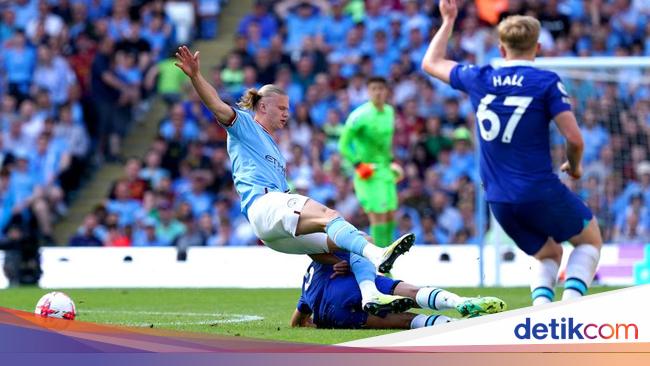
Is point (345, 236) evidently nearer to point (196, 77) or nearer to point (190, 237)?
point (196, 77)

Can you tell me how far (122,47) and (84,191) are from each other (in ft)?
8.55

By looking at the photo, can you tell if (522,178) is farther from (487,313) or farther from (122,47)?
(122,47)

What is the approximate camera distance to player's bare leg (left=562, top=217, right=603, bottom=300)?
9.98 m

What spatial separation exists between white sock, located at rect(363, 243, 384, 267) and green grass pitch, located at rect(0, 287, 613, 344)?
515 millimetres

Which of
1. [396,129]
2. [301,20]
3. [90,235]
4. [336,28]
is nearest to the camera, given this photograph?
[90,235]

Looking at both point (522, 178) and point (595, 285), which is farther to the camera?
point (595, 285)

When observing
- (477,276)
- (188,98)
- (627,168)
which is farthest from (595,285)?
(188,98)

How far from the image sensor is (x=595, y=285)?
57.1ft

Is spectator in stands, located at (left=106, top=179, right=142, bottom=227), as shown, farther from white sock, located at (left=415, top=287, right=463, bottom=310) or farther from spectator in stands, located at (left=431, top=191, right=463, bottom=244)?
white sock, located at (left=415, top=287, right=463, bottom=310)

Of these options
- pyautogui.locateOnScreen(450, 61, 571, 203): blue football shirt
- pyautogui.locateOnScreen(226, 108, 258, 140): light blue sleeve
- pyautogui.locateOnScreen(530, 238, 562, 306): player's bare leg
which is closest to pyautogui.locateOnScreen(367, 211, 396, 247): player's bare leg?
pyautogui.locateOnScreen(226, 108, 258, 140): light blue sleeve

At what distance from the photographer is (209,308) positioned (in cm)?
1340

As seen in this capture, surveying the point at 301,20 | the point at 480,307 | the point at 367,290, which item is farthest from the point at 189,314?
the point at 301,20

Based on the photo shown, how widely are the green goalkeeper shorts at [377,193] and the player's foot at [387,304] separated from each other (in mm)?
7814

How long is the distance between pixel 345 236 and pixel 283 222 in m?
0.63
